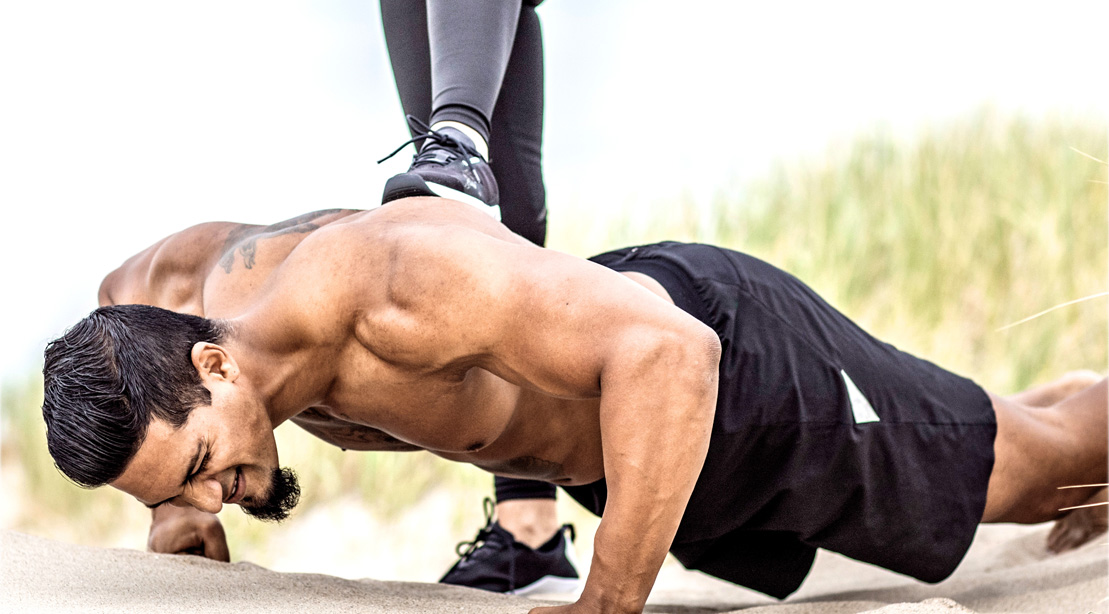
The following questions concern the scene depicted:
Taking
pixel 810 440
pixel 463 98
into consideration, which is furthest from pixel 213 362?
pixel 810 440

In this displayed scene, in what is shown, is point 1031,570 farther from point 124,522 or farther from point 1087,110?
point 124,522

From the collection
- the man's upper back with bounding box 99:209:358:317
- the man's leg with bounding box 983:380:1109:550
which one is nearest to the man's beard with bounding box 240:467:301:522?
the man's upper back with bounding box 99:209:358:317

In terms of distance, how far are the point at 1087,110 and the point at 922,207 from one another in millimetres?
920

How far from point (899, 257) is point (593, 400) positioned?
2581 millimetres

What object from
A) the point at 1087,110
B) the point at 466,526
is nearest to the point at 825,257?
the point at 1087,110

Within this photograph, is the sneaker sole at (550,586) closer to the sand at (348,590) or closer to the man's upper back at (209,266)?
the sand at (348,590)

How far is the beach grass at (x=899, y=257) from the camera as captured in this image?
12.5ft

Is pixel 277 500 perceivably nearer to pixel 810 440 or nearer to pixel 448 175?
pixel 448 175

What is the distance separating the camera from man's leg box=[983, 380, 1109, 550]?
80.0 inches

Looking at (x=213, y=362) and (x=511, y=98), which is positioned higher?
(x=511, y=98)

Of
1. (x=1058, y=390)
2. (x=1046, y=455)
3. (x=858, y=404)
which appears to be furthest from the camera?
(x=1058, y=390)

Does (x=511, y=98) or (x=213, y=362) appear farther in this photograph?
(x=511, y=98)

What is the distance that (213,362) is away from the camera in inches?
60.9

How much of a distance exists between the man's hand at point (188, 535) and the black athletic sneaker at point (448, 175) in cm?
80
